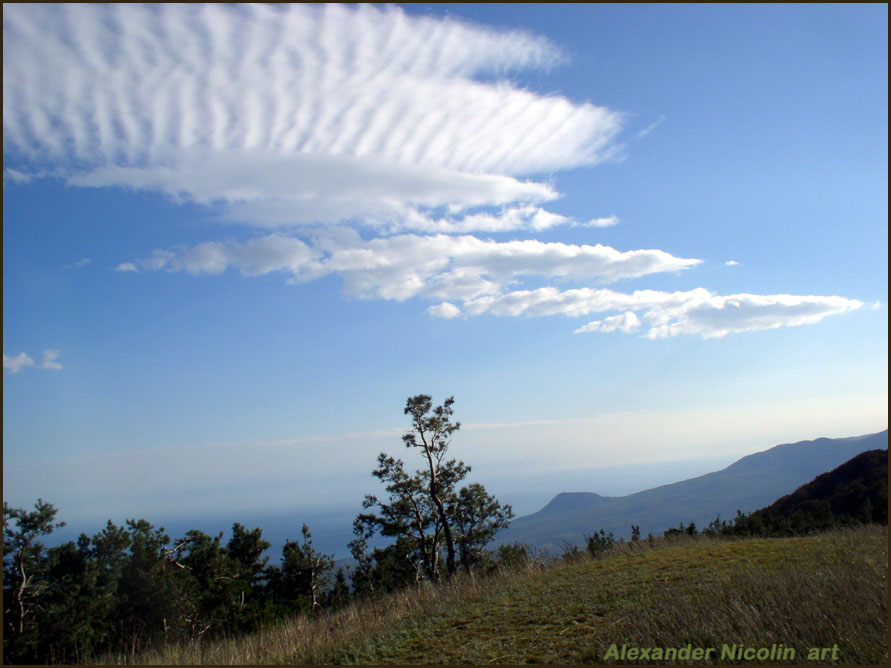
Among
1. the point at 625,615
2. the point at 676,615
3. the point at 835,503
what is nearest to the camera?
the point at 676,615

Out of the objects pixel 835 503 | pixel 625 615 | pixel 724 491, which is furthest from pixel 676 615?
pixel 724 491

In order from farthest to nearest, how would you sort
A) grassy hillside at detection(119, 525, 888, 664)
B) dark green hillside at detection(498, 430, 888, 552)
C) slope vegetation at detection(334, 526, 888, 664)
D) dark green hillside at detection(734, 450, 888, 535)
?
dark green hillside at detection(498, 430, 888, 552) < dark green hillside at detection(734, 450, 888, 535) < grassy hillside at detection(119, 525, 888, 664) < slope vegetation at detection(334, 526, 888, 664)

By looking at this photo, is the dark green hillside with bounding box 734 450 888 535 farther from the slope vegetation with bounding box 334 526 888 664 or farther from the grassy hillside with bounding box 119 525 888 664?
the slope vegetation with bounding box 334 526 888 664

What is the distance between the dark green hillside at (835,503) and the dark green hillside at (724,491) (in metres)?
95.7

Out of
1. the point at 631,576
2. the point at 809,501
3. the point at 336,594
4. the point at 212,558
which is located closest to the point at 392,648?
the point at 631,576

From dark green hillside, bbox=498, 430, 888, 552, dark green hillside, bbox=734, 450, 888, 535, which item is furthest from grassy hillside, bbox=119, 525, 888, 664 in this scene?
dark green hillside, bbox=498, 430, 888, 552

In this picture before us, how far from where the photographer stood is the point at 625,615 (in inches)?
259

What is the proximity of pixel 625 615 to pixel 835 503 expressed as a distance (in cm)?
2475

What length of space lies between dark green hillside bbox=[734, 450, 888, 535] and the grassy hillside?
5597mm

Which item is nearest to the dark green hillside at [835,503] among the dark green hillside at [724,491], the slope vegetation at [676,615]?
the slope vegetation at [676,615]

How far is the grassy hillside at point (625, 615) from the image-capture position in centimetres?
511

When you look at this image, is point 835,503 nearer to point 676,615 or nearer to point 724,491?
point 676,615

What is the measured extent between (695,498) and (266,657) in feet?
549

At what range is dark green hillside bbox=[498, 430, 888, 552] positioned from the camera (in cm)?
12962
